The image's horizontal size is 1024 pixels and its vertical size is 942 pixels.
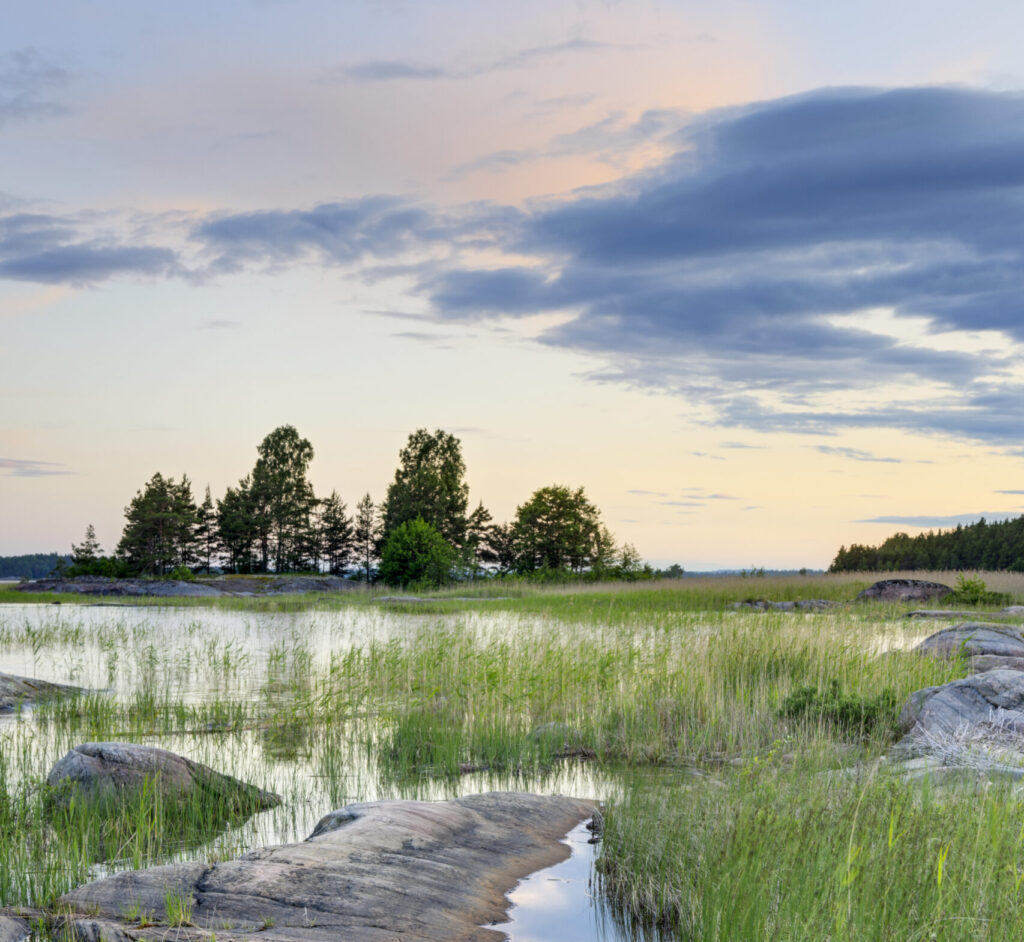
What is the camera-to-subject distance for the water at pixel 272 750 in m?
5.93

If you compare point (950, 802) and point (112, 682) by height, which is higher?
point (950, 802)

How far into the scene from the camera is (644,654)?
48.5 ft

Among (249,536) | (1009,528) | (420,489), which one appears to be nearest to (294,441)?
(249,536)

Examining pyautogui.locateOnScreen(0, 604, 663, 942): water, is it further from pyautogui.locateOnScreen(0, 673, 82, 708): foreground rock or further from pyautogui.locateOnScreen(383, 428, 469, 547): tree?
pyautogui.locateOnScreen(383, 428, 469, 547): tree

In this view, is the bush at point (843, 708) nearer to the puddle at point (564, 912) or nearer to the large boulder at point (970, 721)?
the large boulder at point (970, 721)

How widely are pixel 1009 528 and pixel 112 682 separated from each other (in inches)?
2959

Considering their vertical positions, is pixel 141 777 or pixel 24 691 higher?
pixel 141 777

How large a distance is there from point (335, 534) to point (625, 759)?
261 feet

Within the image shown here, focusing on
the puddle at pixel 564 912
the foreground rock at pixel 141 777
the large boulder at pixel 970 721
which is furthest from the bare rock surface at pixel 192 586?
the puddle at pixel 564 912

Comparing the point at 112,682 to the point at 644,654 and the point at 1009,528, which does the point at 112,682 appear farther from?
the point at 1009,528

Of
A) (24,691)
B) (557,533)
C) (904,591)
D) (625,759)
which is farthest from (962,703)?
(557,533)

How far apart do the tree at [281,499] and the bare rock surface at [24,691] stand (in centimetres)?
6642

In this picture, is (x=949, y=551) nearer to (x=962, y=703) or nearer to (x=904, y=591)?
(x=904, y=591)

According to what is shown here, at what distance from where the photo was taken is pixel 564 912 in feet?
18.4
